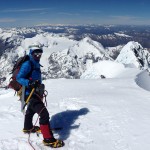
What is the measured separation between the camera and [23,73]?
366 inches

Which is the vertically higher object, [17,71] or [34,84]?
[17,71]

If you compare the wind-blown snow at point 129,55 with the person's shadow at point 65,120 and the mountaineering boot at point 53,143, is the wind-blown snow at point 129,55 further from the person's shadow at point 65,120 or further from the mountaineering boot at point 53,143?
the mountaineering boot at point 53,143

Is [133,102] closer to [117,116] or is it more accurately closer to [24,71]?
[117,116]

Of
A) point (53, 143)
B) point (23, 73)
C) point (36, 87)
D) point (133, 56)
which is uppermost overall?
point (23, 73)

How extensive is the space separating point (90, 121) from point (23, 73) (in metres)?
3.86

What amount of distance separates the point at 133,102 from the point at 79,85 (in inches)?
258

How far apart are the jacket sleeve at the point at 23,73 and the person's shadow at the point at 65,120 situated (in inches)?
91.8

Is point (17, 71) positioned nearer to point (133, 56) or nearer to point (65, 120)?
point (65, 120)

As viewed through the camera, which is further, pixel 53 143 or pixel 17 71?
pixel 17 71

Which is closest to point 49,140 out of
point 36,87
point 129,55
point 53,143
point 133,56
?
point 53,143

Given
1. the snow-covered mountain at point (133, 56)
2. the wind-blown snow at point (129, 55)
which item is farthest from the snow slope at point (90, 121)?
the wind-blown snow at point (129, 55)

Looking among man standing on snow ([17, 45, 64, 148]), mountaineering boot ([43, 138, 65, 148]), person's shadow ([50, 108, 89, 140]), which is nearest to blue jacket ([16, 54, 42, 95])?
man standing on snow ([17, 45, 64, 148])

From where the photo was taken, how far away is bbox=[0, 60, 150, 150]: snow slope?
31.4ft

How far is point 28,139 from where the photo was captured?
962cm
